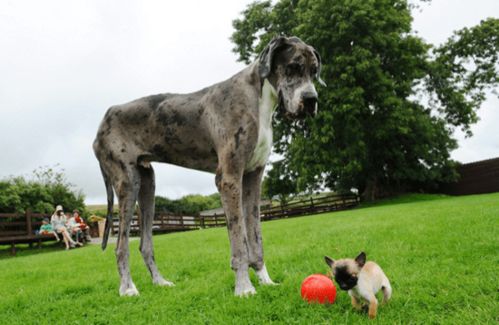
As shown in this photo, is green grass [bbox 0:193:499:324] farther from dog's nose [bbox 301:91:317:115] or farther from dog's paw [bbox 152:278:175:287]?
dog's nose [bbox 301:91:317:115]

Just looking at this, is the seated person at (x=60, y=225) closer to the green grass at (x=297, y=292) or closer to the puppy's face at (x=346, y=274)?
the green grass at (x=297, y=292)

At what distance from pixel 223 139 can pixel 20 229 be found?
63.6ft

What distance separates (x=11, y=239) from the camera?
53.5ft

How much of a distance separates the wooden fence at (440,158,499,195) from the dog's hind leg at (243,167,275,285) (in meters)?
30.2

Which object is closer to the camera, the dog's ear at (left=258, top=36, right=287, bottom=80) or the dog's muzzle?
the dog's muzzle

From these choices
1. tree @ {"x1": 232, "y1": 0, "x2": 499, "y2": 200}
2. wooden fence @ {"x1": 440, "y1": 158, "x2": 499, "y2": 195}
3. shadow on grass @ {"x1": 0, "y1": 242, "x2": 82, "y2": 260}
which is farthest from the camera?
wooden fence @ {"x1": 440, "y1": 158, "x2": 499, "y2": 195}

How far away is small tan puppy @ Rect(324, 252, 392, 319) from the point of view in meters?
2.88

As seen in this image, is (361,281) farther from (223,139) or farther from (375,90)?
(375,90)

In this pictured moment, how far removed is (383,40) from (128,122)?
2207 cm

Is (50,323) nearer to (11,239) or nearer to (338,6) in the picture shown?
(11,239)

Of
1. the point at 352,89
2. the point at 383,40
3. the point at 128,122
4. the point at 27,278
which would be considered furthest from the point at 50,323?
the point at 383,40

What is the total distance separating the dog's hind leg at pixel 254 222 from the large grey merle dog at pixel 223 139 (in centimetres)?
1

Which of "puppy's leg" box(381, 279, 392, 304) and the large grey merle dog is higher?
the large grey merle dog

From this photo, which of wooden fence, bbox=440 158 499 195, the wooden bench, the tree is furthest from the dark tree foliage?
wooden fence, bbox=440 158 499 195
